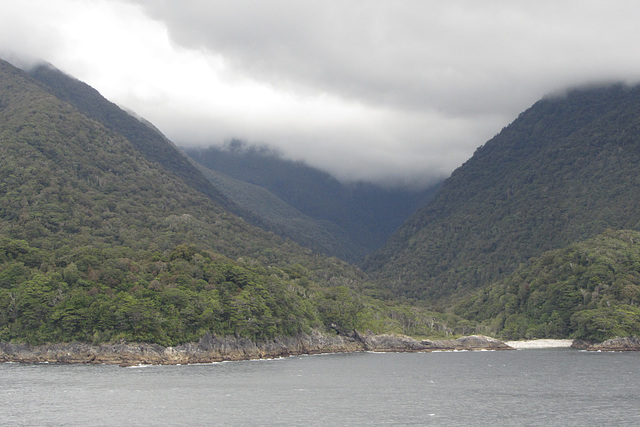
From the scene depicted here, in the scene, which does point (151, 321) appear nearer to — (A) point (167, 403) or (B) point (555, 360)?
(A) point (167, 403)

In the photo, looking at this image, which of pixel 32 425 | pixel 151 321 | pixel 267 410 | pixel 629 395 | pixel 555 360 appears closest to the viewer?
pixel 32 425

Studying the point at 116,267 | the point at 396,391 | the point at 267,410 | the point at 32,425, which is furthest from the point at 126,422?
the point at 116,267

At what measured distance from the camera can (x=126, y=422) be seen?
9188 cm

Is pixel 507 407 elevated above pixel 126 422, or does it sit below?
above

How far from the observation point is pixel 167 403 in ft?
352

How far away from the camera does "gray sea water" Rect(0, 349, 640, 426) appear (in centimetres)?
9525

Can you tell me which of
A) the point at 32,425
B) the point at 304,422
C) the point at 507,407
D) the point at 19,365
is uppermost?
the point at 507,407

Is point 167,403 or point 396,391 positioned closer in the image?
point 167,403

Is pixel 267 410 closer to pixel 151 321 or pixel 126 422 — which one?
pixel 126 422

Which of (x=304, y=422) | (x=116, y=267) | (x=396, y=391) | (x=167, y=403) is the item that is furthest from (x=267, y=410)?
(x=116, y=267)

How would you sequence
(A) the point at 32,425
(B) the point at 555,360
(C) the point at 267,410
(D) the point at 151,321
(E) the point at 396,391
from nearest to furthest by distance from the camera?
1. (A) the point at 32,425
2. (C) the point at 267,410
3. (E) the point at 396,391
4. (D) the point at 151,321
5. (B) the point at 555,360

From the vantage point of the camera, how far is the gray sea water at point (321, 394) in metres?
95.2

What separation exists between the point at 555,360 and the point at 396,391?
8007 centimetres

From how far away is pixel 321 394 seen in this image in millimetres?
119125
